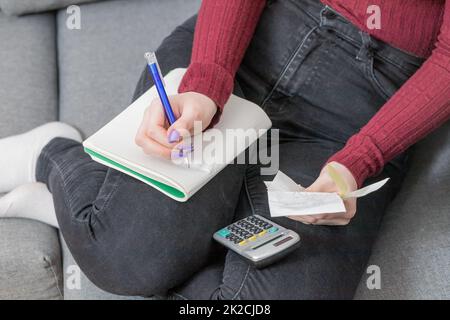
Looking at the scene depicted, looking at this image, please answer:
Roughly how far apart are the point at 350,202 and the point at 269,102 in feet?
0.97

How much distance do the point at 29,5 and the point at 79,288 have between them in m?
0.76

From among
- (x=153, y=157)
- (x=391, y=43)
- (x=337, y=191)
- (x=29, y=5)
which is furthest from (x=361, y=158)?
(x=29, y=5)

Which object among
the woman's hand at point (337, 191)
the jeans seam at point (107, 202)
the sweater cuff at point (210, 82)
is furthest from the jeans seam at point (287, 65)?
the jeans seam at point (107, 202)

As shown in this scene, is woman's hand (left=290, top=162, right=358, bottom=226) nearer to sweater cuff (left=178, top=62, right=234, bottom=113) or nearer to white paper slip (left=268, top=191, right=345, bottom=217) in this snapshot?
white paper slip (left=268, top=191, right=345, bottom=217)

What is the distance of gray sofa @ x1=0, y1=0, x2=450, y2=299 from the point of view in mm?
911

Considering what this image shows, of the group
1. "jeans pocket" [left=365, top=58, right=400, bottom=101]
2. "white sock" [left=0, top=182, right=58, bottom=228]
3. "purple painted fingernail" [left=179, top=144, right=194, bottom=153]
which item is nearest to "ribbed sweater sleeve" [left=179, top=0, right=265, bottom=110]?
"purple painted fingernail" [left=179, top=144, right=194, bottom=153]

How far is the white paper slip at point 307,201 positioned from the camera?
0.74m

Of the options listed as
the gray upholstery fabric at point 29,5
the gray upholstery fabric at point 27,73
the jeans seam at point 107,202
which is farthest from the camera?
the gray upholstery fabric at point 29,5

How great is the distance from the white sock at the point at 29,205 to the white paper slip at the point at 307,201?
1.50ft

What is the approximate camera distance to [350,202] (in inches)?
31.4

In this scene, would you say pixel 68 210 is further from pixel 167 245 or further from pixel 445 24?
pixel 445 24

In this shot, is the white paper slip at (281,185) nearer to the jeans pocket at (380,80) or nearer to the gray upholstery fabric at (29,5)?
the jeans pocket at (380,80)

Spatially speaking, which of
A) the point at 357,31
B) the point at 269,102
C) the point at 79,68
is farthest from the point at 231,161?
the point at 79,68
